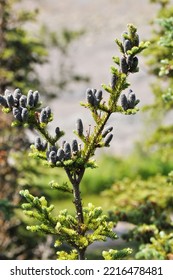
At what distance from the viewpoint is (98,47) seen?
184ft

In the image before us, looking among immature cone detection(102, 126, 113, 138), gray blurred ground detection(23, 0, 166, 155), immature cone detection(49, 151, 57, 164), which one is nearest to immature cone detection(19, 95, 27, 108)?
immature cone detection(49, 151, 57, 164)

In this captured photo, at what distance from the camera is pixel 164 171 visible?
21.3 metres

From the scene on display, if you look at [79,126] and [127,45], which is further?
[79,126]

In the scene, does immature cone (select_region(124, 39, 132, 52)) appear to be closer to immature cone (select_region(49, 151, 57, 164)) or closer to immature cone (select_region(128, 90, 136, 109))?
immature cone (select_region(128, 90, 136, 109))

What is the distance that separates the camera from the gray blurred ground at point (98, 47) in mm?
37422

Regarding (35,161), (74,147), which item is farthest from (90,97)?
(35,161)

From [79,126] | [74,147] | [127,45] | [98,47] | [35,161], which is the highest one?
[98,47]

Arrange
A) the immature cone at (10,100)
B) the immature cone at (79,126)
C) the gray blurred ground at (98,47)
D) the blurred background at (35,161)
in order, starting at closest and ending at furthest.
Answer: the immature cone at (10,100)
the immature cone at (79,126)
the blurred background at (35,161)
the gray blurred ground at (98,47)

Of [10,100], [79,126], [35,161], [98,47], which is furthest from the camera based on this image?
[98,47]

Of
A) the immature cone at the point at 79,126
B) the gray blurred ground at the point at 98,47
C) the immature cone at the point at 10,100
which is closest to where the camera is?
the immature cone at the point at 10,100

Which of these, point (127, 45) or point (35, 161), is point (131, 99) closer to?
point (127, 45)

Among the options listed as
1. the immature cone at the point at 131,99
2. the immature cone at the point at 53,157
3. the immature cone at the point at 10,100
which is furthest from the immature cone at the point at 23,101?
the immature cone at the point at 131,99

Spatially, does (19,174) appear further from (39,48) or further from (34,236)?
(39,48)

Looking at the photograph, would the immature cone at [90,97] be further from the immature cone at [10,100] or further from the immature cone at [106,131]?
the immature cone at [10,100]
